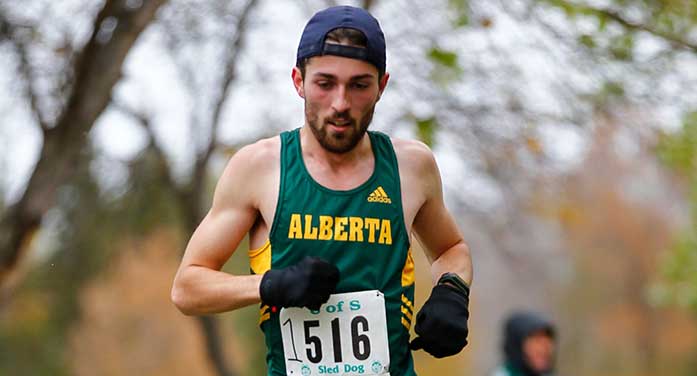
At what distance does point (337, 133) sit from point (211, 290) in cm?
63

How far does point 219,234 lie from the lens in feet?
11.7

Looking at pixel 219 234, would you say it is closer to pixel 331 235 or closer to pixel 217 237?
pixel 217 237

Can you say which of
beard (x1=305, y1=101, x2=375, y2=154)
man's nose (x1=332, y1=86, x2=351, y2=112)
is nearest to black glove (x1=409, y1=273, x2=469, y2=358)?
beard (x1=305, y1=101, x2=375, y2=154)

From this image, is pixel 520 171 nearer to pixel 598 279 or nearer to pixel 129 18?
pixel 129 18

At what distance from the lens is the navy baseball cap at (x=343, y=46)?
3.43 meters

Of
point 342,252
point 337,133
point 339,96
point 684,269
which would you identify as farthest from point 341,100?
point 684,269

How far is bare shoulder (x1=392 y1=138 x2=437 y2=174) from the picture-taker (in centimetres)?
374

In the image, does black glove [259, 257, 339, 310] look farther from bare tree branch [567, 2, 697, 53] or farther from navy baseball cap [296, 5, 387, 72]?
bare tree branch [567, 2, 697, 53]

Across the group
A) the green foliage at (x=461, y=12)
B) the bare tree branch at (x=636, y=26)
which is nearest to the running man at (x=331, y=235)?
the bare tree branch at (x=636, y=26)

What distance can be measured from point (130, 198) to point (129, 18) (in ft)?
23.7

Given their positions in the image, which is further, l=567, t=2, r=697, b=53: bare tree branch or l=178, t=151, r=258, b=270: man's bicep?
l=567, t=2, r=697, b=53: bare tree branch

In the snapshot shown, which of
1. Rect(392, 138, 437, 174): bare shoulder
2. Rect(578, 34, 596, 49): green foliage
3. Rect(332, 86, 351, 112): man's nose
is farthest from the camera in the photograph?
Rect(578, 34, 596, 49): green foliage

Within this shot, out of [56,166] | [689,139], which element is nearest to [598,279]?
[689,139]

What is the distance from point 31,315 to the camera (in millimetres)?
28000
